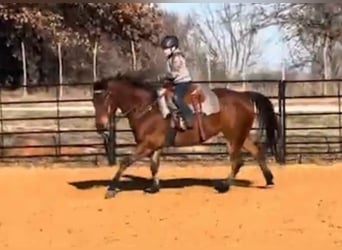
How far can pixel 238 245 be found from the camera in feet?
18.0

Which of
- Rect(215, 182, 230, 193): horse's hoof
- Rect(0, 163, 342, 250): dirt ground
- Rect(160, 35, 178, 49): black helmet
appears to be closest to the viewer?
Rect(0, 163, 342, 250): dirt ground

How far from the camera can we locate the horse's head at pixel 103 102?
784 cm

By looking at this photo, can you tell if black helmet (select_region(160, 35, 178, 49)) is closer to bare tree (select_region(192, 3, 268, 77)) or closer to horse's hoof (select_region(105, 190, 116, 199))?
horse's hoof (select_region(105, 190, 116, 199))

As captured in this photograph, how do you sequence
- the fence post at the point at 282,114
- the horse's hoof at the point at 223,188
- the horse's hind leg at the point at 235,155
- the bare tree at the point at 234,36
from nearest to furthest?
the horse's hoof at the point at 223,188 → the horse's hind leg at the point at 235,155 → the fence post at the point at 282,114 → the bare tree at the point at 234,36

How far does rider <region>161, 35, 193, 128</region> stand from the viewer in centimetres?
763

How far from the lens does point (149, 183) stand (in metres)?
8.86

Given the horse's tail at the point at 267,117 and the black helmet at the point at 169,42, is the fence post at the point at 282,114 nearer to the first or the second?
the horse's tail at the point at 267,117

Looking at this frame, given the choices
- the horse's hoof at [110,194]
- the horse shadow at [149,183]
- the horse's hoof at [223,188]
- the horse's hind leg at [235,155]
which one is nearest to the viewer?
the horse's hoof at [110,194]

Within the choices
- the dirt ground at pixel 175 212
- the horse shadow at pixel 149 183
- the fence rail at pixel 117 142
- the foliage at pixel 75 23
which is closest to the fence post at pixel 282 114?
the fence rail at pixel 117 142

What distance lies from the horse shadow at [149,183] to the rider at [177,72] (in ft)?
2.98

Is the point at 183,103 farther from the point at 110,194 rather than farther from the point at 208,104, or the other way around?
the point at 110,194

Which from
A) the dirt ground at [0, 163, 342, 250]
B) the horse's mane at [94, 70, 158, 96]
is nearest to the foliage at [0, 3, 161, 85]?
the dirt ground at [0, 163, 342, 250]

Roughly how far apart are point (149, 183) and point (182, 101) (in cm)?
134

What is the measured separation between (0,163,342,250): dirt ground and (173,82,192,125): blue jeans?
0.76 meters
